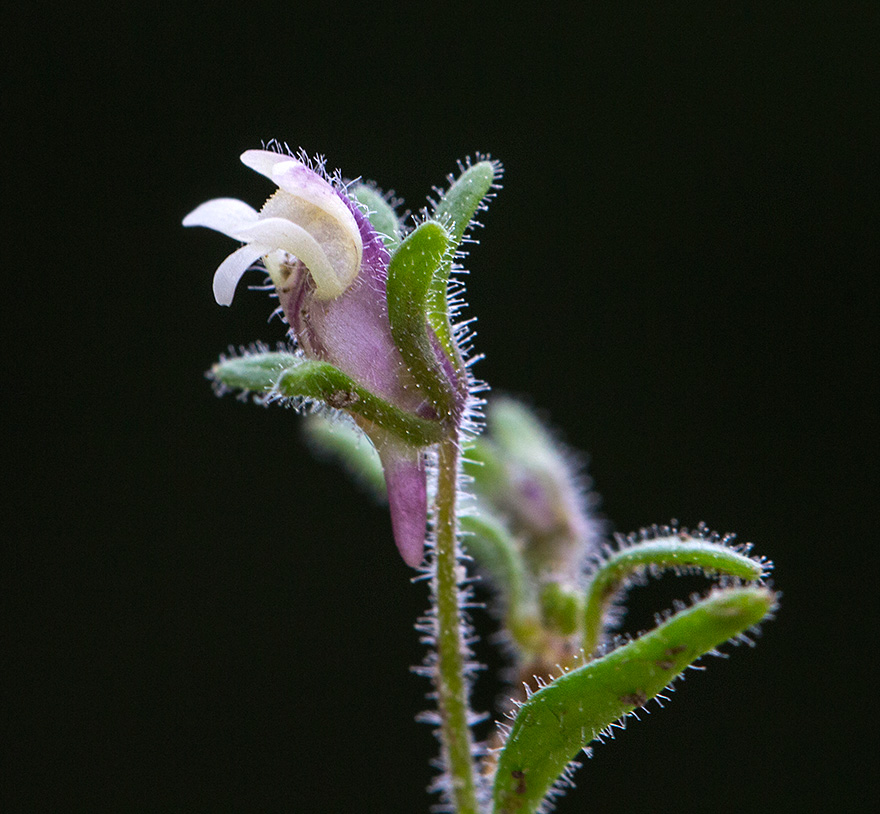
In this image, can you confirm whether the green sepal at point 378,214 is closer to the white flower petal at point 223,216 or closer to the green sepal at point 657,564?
the white flower petal at point 223,216

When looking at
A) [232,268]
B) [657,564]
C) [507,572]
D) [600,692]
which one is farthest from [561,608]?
[232,268]

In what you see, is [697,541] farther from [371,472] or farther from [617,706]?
[371,472]

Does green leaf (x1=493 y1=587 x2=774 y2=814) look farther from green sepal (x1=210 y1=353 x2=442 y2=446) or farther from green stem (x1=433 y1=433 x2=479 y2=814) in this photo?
green sepal (x1=210 y1=353 x2=442 y2=446)

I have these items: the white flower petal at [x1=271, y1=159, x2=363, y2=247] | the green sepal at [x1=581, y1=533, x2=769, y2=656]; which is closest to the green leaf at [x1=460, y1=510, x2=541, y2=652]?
the green sepal at [x1=581, y1=533, x2=769, y2=656]

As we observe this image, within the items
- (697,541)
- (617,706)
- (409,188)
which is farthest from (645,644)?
(409,188)

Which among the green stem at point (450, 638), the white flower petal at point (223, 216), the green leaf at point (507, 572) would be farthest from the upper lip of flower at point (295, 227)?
the green leaf at point (507, 572)

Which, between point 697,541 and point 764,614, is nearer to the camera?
point 764,614
